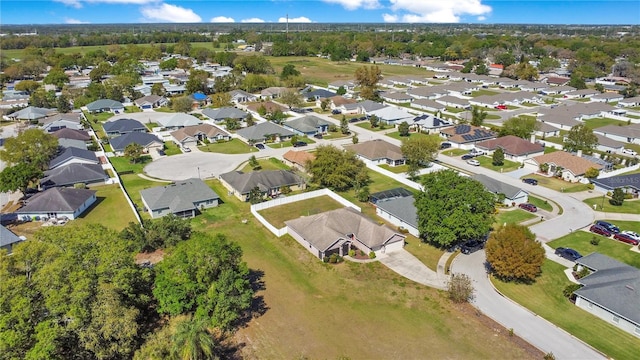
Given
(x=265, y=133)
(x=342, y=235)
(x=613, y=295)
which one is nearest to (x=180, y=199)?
(x=342, y=235)

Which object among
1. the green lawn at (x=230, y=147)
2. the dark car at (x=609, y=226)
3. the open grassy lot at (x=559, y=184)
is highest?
the dark car at (x=609, y=226)

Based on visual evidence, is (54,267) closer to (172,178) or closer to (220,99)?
(172,178)

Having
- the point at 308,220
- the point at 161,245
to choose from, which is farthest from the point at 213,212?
the point at 308,220

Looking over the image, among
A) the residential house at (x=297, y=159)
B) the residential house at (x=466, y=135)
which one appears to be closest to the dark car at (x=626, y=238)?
the residential house at (x=466, y=135)

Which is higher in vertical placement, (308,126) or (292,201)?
(308,126)

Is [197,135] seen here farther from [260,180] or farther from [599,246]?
[599,246]

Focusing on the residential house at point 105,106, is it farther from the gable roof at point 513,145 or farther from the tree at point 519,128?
the tree at point 519,128
